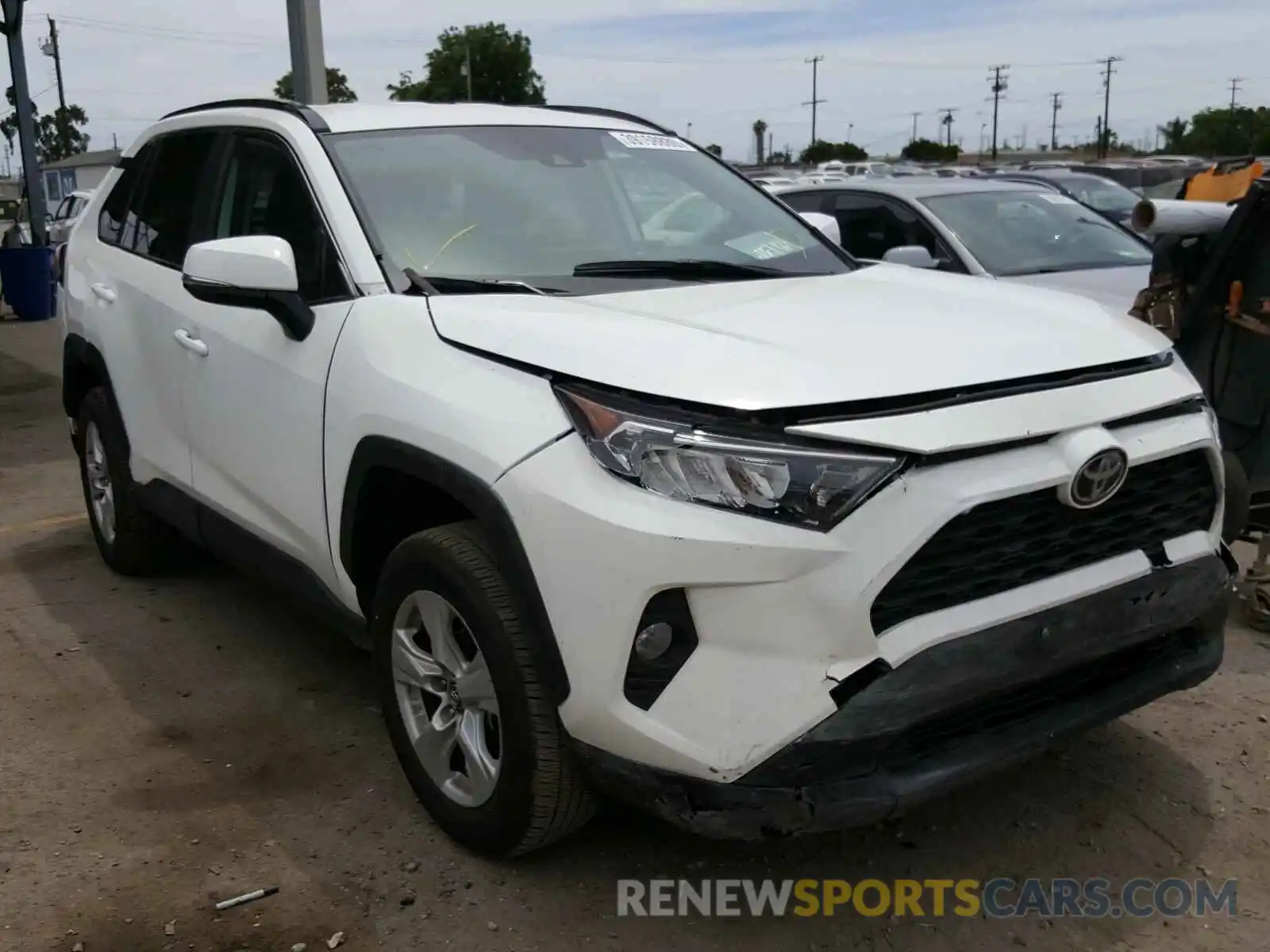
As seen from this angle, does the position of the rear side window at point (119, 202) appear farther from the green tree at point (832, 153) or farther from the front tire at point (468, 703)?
the green tree at point (832, 153)

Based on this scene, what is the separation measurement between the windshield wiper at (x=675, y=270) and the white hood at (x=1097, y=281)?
3.59m

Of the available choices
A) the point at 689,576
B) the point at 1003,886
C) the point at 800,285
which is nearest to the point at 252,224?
the point at 800,285

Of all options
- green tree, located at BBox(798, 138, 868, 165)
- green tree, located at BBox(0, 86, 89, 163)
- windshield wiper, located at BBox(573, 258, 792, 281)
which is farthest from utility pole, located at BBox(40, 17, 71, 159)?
windshield wiper, located at BBox(573, 258, 792, 281)

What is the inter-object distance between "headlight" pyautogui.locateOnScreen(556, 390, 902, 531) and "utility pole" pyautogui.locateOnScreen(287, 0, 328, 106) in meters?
7.14

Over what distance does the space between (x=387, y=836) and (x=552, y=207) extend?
1.83m

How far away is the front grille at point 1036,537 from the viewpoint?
237cm

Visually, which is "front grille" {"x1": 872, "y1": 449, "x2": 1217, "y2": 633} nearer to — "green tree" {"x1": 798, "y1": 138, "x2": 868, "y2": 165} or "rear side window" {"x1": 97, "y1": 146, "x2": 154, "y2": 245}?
"rear side window" {"x1": 97, "y1": 146, "x2": 154, "y2": 245}

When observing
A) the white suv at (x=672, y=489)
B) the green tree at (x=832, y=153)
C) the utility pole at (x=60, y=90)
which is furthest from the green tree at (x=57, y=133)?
the white suv at (x=672, y=489)

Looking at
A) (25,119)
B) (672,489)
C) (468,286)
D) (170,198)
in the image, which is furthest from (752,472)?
(25,119)

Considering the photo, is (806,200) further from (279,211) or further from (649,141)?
(279,211)

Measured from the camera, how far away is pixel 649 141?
4.20 meters

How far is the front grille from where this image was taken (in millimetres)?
2367

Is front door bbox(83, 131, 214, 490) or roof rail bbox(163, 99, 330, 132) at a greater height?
roof rail bbox(163, 99, 330, 132)

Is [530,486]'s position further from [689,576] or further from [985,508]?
[985,508]
